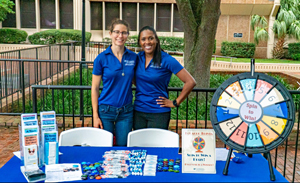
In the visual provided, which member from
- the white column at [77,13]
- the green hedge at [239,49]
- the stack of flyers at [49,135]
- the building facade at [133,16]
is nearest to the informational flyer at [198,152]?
the stack of flyers at [49,135]

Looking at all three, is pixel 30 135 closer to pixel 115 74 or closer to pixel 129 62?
pixel 115 74

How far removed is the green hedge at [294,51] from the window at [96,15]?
1215 centimetres

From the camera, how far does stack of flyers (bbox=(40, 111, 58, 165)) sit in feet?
9.12

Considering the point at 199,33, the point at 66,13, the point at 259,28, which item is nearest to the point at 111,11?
the point at 66,13

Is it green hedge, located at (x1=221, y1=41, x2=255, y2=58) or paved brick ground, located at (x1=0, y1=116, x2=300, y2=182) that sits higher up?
green hedge, located at (x1=221, y1=41, x2=255, y2=58)

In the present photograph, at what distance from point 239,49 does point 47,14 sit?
40.8 ft

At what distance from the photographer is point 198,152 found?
2758 mm

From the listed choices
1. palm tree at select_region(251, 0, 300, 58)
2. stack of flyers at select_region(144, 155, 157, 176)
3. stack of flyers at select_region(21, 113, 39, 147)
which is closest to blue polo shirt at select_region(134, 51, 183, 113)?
stack of flyers at select_region(144, 155, 157, 176)

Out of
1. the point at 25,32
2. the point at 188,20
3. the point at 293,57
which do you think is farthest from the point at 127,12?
the point at 188,20

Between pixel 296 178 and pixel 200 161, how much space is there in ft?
9.63

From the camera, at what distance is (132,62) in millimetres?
3660

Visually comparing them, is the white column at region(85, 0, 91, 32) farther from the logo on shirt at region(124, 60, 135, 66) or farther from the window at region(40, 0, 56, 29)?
the logo on shirt at region(124, 60, 135, 66)

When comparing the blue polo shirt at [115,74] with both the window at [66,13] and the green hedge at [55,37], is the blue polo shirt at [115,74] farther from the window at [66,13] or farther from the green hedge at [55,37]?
the window at [66,13]

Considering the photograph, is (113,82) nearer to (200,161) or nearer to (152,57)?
(152,57)
